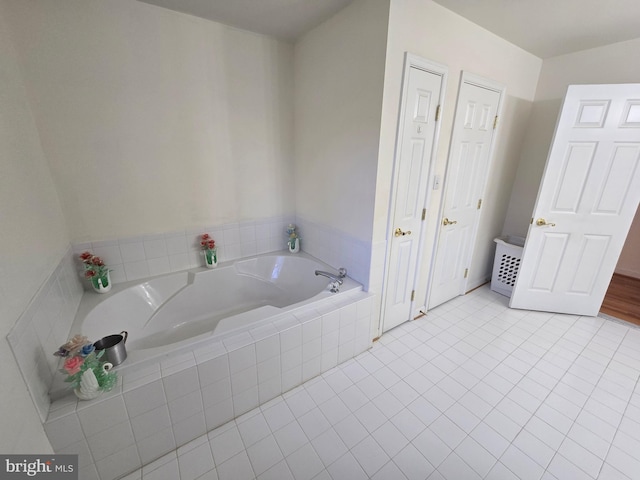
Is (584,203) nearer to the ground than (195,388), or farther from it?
farther from it

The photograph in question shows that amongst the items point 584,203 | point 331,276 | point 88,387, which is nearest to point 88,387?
point 88,387

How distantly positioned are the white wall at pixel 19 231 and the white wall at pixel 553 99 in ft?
12.6

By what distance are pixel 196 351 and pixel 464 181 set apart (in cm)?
240

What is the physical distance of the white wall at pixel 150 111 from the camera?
1.48m

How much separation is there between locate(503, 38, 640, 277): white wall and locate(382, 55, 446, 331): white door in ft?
5.08

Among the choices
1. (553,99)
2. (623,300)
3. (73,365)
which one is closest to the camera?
(73,365)

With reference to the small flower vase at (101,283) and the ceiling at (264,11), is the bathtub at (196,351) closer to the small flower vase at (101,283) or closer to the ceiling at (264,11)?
the small flower vase at (101,283)

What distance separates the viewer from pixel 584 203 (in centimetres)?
216

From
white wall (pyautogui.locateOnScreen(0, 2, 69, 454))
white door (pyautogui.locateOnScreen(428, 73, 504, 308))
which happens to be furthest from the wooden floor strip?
white wall (pyautogui.locateOnScreen(0, 2, 69, 454))

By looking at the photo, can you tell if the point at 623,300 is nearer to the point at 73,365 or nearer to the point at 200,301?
the point at 200,301

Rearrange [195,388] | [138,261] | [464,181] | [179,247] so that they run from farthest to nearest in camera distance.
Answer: [464,181], [179,247], [138,261], [195,388]

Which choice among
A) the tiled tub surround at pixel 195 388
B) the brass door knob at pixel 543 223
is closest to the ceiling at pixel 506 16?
the brass door knob at pixel 543 223

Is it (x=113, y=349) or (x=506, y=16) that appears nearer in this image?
(x=113, y=349)

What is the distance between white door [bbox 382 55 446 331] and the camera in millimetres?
1659
